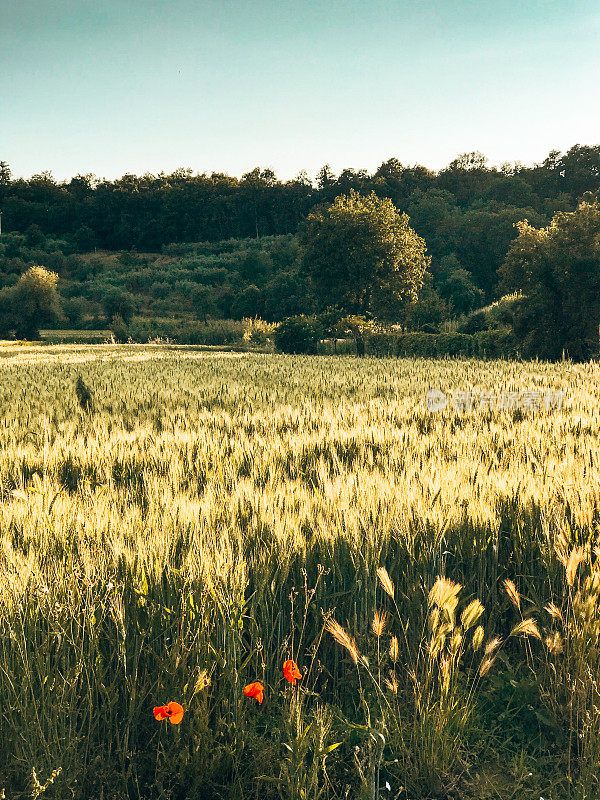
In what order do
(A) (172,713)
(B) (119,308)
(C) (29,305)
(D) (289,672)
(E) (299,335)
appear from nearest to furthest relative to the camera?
(A) (172,713) → (D) (289,672) → (E) (299,335) → (C) (29,305) → (B) (119,308)

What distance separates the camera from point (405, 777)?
1617 mm

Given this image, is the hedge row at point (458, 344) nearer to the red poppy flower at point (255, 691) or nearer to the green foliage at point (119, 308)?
the red poppy flower at point (255, 691)

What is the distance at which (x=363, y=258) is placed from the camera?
30.9 meters

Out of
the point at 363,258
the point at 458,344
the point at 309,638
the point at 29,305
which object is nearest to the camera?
the point at 309,638

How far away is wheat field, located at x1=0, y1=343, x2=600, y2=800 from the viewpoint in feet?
5.37

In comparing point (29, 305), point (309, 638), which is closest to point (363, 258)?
point (309, 638)

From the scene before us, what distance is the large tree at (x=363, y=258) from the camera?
31016 millimetres

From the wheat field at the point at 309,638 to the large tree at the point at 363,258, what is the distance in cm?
2874

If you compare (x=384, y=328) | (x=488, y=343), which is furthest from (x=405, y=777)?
(x=384, y=328)

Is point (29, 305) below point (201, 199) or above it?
below

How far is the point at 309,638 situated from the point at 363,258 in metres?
30.1

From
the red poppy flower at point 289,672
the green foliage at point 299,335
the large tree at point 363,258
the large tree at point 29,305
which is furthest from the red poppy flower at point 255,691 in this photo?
the large tree at point 29,305

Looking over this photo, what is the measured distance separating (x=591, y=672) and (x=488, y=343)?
2604cm

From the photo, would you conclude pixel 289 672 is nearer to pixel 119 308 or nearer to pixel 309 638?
pixel 309 638
